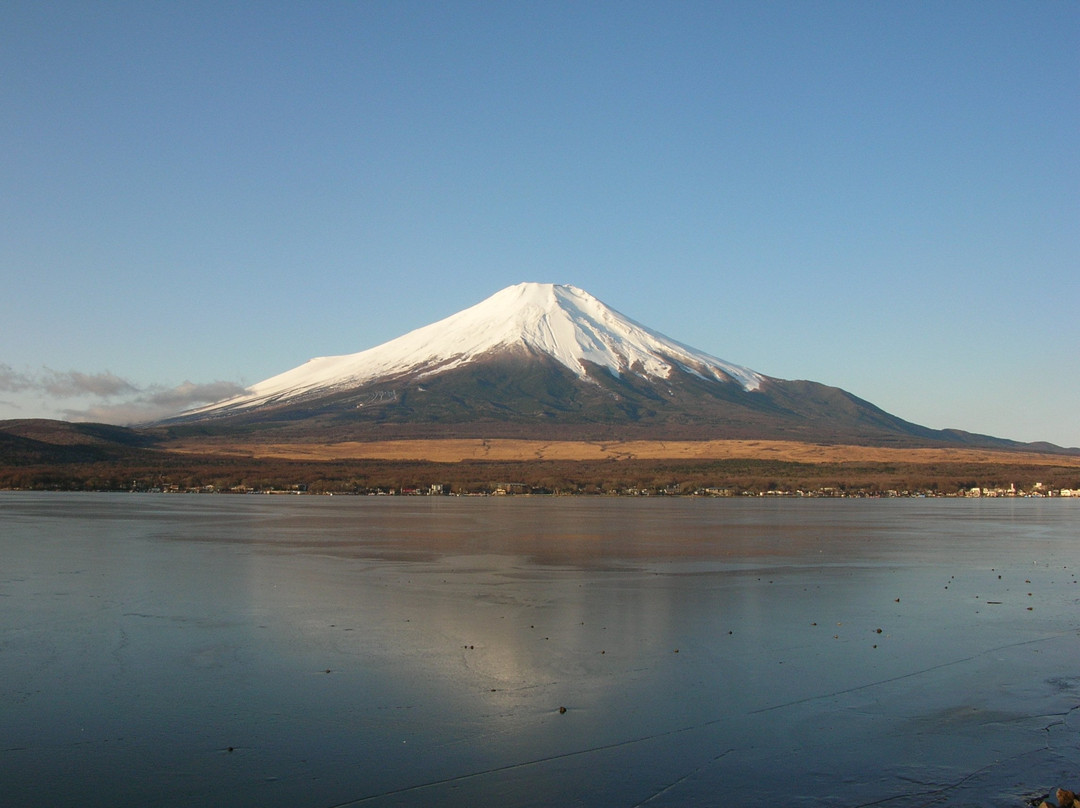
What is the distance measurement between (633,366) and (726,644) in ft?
543

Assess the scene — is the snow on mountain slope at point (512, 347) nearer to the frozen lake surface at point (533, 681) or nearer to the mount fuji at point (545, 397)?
the mount fuji at point (545, 397)

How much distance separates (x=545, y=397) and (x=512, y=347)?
27274 mm

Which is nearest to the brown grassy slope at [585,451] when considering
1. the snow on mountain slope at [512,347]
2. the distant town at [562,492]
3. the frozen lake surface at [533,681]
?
the distant town at [562,492]

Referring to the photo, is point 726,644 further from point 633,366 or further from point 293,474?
point 633,366

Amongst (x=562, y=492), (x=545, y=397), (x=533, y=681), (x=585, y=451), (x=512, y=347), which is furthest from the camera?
(x=512, y=347)

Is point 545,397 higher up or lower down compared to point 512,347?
lower down

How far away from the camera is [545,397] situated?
509 feet

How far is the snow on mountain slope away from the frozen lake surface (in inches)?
5953

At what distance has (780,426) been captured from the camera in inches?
5418

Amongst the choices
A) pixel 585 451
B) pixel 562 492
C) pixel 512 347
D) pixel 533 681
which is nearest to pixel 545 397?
pixel 512 347

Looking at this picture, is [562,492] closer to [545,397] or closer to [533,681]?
[533,681]

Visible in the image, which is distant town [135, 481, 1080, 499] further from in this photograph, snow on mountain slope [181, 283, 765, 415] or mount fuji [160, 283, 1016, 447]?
snow on mountain slope [181, 283, 765, 415]

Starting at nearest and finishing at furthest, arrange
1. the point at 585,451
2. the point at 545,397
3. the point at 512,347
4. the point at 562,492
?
the point at 562,492
the point at 585,451
the point at 545,397
the point at 512,347

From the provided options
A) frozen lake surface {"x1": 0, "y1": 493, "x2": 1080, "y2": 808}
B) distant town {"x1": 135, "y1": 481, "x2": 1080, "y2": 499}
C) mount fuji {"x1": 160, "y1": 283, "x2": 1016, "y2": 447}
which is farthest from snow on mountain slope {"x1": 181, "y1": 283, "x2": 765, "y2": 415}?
frozen lake surface {"x1": 0, "y1": 493, "x2": 1080, "y2": 808}
